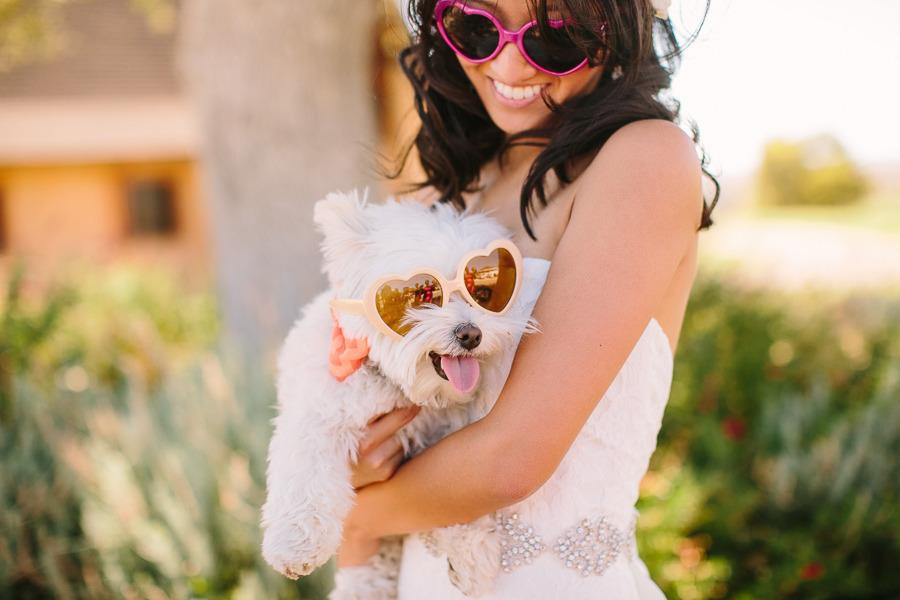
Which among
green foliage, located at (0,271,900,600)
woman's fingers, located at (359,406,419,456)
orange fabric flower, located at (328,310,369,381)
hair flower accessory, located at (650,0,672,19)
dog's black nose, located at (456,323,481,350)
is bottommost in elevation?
green foliage, located at (0,271,900,600)

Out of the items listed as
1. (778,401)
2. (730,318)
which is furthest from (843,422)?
(730,318)

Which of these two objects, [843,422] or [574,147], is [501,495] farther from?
[843,422]

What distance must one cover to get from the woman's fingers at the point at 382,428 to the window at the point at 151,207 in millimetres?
15506

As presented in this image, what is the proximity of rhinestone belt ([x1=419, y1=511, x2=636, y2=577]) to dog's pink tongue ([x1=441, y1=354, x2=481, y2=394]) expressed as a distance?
35 centimetres

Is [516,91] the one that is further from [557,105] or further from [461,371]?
[461,371]

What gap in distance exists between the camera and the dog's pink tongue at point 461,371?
139 centimetres

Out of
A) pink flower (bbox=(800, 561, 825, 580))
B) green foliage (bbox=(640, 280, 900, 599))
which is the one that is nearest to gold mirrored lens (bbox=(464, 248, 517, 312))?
green foliage (bbox=(640, 280, 900, 599))

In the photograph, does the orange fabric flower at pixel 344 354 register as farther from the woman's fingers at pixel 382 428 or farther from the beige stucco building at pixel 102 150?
the beige stucco building at pixel 102 150

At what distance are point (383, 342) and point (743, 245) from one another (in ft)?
47.2

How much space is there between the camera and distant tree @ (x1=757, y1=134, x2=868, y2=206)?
1578 cm

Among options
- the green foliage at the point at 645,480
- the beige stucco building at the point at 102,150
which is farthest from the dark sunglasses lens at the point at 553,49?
the beige stucco building at the point at 102,150

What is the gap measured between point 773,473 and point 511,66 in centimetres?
322

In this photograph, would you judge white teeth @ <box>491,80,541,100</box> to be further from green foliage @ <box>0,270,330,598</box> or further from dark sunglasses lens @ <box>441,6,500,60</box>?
green foliage @ <box>0,270,330,598</box>

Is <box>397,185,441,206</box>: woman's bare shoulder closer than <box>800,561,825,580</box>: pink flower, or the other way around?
<box>397,185,441,206</box>: woman's bare shoulder
